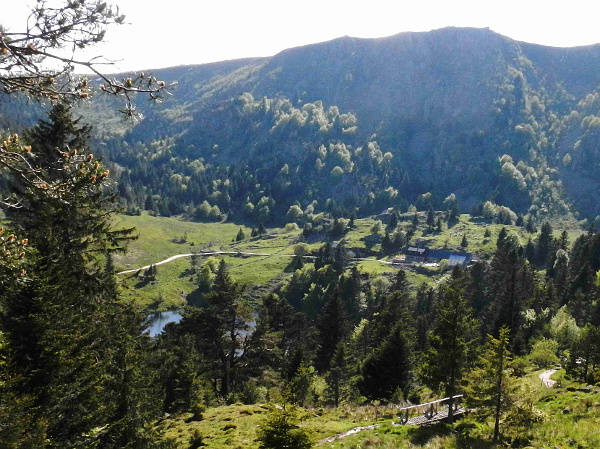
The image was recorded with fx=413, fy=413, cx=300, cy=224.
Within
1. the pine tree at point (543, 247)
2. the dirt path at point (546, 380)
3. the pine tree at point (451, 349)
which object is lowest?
the pine tree at point (543, 247)

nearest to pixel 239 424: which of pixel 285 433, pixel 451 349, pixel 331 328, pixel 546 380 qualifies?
pixel 285 433

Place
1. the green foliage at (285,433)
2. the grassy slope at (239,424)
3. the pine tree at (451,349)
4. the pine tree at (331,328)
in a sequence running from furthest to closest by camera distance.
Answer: the pine tree at (331,328) → the pine tree at (451,349) → the grassy slope at (239,424) → the green foliage at (285,433)

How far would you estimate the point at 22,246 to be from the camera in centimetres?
1014

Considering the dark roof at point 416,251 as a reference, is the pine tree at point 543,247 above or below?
above

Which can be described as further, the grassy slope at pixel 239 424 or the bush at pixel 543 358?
the bush at pixel 543 358

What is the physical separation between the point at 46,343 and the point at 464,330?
24.5 metres

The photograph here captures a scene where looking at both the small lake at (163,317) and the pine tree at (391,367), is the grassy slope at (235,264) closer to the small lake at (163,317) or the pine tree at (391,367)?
the small lake at (163,317)

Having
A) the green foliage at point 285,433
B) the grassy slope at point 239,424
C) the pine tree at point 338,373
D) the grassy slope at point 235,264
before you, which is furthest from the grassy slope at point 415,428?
the grassy slope at point 235,264

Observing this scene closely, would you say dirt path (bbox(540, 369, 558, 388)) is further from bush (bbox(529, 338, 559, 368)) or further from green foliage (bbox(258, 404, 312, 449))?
green foliage (bbox(258, 404, 312, 449))

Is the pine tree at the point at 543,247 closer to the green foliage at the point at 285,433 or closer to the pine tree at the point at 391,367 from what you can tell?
the pine tree at the point at 391,367

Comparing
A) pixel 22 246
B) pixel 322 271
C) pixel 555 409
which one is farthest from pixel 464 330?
pixel 322 271

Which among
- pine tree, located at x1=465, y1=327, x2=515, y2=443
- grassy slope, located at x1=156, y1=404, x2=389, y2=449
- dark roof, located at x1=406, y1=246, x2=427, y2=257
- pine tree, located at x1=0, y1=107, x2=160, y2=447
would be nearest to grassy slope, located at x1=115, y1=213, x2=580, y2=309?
dark roof, located at x1=406, y1=246, x2=427, y2=257

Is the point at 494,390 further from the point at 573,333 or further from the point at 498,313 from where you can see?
the point at 498,313

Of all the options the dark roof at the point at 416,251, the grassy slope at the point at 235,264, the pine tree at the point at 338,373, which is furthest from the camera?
the dark roof at the point at 416,251
